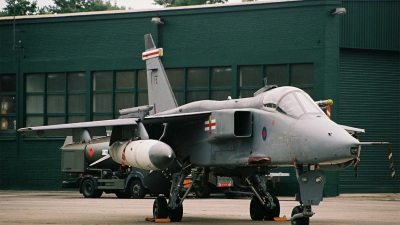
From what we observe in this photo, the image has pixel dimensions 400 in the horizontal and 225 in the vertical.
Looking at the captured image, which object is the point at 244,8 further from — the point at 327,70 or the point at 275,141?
the point at 275,141

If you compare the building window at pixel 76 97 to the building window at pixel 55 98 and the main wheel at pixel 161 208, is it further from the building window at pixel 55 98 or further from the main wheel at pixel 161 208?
the main wheel at pixel 161 208

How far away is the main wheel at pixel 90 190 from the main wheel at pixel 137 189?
5.67 ft

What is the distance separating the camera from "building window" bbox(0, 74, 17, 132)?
127 feet

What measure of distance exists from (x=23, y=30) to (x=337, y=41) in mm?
16638

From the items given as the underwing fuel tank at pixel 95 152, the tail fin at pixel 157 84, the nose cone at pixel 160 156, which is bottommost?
the underwing fuel tank at pixel 95 152

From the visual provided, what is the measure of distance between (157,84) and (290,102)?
6666mm

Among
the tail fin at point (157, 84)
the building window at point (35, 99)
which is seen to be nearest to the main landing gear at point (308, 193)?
the tail fin at point (157, 84)

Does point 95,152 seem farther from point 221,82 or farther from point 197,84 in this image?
point 221,82

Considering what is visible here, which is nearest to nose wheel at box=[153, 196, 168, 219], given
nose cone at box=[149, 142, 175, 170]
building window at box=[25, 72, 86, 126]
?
nose cone at box=[149, 142, 175, 170]

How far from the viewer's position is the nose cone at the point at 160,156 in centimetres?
1553

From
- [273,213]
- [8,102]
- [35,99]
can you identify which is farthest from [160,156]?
[8,102]

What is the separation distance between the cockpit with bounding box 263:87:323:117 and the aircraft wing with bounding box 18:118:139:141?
3428 millimetres

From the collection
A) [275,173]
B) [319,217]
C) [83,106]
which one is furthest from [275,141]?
[83,106]

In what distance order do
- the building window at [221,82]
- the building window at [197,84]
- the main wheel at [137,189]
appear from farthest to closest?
the building window at [197,84] < the building window at [221,82] < the main wheel at [137,189]
